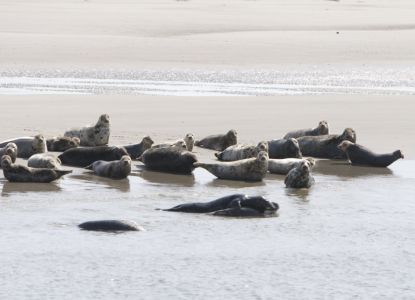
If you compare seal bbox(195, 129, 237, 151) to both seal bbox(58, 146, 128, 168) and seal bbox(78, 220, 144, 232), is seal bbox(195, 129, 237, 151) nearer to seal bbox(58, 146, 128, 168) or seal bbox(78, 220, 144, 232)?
seal bbox(58, 146, 128, 168)

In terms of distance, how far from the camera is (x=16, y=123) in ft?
50.2

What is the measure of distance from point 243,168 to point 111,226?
291 centimetres

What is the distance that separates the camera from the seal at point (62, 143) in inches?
522

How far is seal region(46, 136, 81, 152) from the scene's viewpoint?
13266 millimetres

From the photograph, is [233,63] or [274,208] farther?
[233,63]

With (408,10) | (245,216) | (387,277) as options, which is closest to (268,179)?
(245,216)

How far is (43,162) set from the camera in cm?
1164

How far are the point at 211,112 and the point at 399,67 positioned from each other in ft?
33.6

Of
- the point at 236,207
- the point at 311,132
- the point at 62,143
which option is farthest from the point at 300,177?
the point at 62,143

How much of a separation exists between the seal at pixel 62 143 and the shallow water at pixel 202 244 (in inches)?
65.7

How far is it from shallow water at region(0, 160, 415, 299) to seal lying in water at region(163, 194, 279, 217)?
15cm

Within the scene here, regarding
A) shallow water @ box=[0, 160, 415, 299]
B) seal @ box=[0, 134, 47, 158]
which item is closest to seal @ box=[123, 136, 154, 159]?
seal @ box=[0, 134, 47, 158]

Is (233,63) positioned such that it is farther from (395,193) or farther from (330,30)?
(395,193)

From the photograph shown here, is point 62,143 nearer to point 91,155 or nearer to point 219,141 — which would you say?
point 91,155
